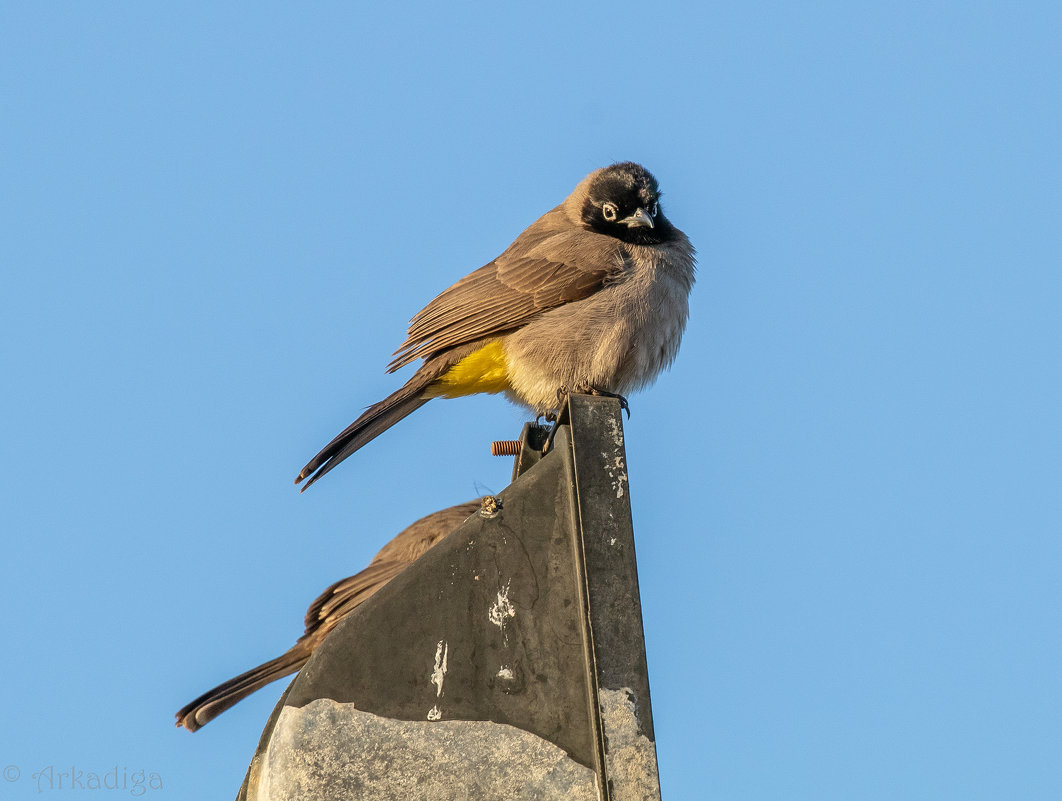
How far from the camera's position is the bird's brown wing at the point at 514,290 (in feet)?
22.0

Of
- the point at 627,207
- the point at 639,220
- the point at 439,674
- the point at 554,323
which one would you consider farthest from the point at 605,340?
the point at 439,674

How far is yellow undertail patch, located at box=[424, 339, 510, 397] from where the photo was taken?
682 cm

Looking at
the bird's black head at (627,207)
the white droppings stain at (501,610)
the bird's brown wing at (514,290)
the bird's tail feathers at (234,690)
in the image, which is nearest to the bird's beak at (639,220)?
the bird's black head at (627,207)

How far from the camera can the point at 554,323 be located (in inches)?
258

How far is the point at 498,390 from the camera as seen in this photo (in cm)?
703

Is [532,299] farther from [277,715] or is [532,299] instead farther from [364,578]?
[277,715]

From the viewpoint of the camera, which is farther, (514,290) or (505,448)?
(514,290)

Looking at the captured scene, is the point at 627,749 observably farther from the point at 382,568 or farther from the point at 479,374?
the point at 382,568

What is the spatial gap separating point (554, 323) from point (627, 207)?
3.97ft

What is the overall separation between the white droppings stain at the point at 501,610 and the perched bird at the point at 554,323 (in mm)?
3050

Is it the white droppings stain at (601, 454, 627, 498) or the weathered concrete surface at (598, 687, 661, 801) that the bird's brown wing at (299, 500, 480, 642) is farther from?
the weathered concrete surface at (598, 687, 661, 801)

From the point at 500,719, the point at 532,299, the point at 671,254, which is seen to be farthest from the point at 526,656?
the point at 671,254

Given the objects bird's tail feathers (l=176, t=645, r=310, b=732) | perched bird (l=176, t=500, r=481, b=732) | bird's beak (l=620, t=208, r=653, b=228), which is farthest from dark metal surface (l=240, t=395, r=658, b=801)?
bird's beak (l=620, t=208, r=653, b=228)

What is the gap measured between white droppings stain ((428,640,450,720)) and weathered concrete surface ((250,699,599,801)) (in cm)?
3
